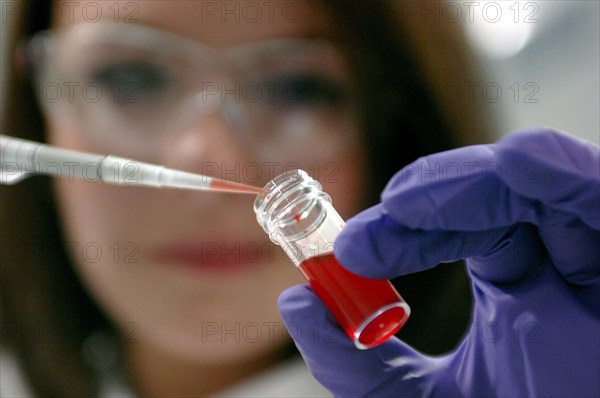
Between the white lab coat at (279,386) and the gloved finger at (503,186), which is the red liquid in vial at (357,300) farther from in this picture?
the white lab coat at (279,386)

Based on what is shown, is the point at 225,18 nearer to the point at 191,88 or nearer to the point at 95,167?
the point at 191,88

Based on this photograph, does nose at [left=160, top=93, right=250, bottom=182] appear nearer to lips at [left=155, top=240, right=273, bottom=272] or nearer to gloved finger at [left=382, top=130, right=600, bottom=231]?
lips at [left=155, top=240, right=273, bottom=272]

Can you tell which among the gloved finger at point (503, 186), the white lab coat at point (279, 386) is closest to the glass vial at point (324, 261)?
the gloved finger at point (503, 186)

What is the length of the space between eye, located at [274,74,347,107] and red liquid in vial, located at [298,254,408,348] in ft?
2.06

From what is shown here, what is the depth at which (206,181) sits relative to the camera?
29.4 inches

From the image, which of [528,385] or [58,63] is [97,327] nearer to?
[58,63]

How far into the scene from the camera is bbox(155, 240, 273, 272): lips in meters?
1.22

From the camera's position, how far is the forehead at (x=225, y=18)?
1160 millimetres

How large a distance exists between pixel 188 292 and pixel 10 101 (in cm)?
63

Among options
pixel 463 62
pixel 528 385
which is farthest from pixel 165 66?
pixel 528 385

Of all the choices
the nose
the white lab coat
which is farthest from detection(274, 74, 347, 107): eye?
the white lab coat

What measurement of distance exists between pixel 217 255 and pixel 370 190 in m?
0.39

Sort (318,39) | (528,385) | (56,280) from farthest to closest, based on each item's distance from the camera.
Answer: (56,280) < (318,39) < (528,385)

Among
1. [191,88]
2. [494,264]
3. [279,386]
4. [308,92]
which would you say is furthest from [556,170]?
[279,386]
